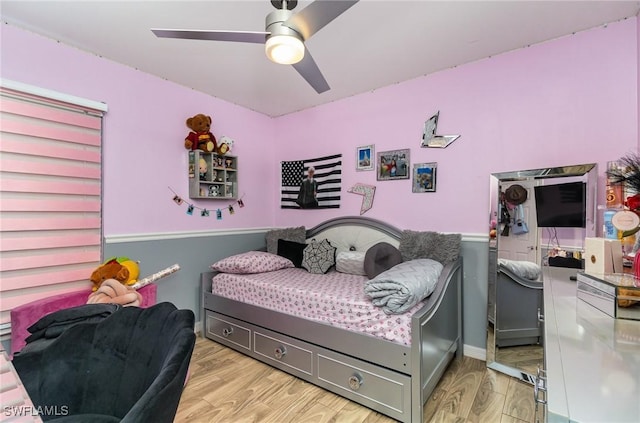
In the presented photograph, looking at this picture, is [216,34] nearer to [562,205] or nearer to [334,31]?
[334,31]

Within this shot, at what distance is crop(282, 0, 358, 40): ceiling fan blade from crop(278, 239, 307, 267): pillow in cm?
213

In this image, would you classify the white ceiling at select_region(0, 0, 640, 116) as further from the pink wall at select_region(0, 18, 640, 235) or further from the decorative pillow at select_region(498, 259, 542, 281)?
the decorative pillow at select_region(498, 259, 542, 281)

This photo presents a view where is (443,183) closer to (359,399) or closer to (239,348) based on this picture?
(359,399)

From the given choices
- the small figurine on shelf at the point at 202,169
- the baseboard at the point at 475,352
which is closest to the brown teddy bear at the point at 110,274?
the small figurine on shelf at the point at 202,169

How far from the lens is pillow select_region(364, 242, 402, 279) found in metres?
2.41

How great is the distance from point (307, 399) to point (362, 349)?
1.62 ft

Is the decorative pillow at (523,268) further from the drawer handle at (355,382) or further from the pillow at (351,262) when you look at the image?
the drawer handle at (355,382)

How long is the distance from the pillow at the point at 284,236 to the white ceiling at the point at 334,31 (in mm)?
1549

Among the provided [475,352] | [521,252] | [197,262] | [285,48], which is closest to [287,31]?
[285,48]

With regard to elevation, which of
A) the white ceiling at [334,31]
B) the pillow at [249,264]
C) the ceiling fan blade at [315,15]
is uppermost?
the white ceiling at [334,31]

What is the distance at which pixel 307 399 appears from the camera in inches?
72.9

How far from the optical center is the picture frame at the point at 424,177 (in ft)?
8.37

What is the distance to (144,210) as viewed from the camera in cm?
249

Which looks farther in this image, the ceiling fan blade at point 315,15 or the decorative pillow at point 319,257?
the decorative pillow at point 319,257
